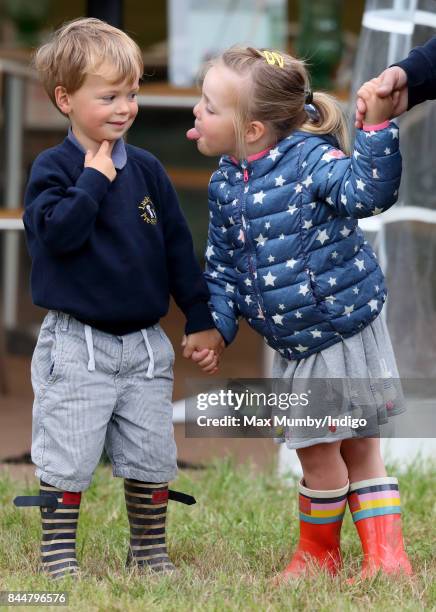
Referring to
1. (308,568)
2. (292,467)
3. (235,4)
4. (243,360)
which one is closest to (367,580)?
(308,568)

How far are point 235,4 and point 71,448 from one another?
3.71 meters

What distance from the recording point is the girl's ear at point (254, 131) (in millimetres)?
2781

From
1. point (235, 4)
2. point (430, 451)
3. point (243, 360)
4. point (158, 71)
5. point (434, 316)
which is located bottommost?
point (243, 360)

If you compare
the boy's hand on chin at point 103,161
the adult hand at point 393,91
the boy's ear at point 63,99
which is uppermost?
the adult hand at point 393,91

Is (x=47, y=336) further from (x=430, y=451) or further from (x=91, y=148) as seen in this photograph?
(x=430, y=451)

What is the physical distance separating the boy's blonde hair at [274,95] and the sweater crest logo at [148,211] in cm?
24

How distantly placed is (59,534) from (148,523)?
0.73 feet

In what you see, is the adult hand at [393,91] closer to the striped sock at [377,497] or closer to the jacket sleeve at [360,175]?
the jacket sleeve at [360,175]

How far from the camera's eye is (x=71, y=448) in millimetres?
2762

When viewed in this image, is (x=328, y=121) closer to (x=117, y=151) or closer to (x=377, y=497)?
(x=117, y=151)

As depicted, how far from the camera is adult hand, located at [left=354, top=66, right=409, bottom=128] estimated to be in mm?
2553

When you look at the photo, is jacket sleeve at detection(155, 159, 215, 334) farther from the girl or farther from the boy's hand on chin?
the boy's hand on chin

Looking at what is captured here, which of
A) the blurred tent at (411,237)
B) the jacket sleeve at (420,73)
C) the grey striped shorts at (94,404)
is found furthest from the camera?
the blurred tent at (411,237)

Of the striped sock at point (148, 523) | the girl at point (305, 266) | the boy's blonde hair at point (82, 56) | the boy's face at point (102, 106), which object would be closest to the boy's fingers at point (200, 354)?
A: the girl at point (305, 266)
